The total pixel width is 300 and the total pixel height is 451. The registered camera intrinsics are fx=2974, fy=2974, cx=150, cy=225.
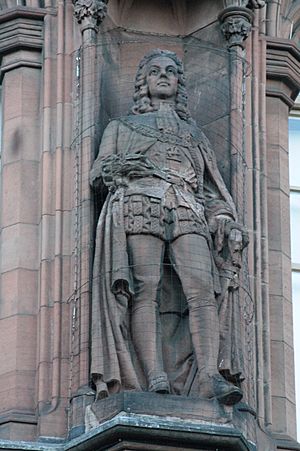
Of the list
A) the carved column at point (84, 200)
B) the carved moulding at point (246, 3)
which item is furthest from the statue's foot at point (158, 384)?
the carved moulding at point (246, 3)

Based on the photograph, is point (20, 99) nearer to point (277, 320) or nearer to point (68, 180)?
point (68, 180)

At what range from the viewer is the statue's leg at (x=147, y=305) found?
2461 centimetres

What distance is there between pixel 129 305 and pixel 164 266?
54 centimetres

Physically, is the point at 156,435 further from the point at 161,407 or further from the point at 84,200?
the point at 84,200

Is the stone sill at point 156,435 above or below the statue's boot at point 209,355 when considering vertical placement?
below

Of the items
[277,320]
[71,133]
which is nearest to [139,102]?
[71,133]

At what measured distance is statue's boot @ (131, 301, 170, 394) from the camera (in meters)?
24.6

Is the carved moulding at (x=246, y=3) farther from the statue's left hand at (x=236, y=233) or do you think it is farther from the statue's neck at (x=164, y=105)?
the statue's left hand at (x=236, y=233)

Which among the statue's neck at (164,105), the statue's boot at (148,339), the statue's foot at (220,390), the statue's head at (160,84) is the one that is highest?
the statue's head at (160,84)

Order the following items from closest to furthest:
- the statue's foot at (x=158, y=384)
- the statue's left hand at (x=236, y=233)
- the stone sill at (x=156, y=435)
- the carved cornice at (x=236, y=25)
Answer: the stone sill at (x=156, y=435) → the statue's foot at (x=158, y=384) → the statue's left hand at (x=236, y=233) → the carved cornice at (x=236, y=25)

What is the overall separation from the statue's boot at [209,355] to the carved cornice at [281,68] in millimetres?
3089

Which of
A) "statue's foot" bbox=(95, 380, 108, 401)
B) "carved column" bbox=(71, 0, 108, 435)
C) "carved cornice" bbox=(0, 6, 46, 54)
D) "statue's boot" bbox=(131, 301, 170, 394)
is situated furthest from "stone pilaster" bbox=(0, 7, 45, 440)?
"statue's boot" bbox=(131, 301, 170, 394)

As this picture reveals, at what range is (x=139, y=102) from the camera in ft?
85.8

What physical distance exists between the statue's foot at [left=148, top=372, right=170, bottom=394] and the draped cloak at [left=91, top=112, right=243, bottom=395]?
12cm
